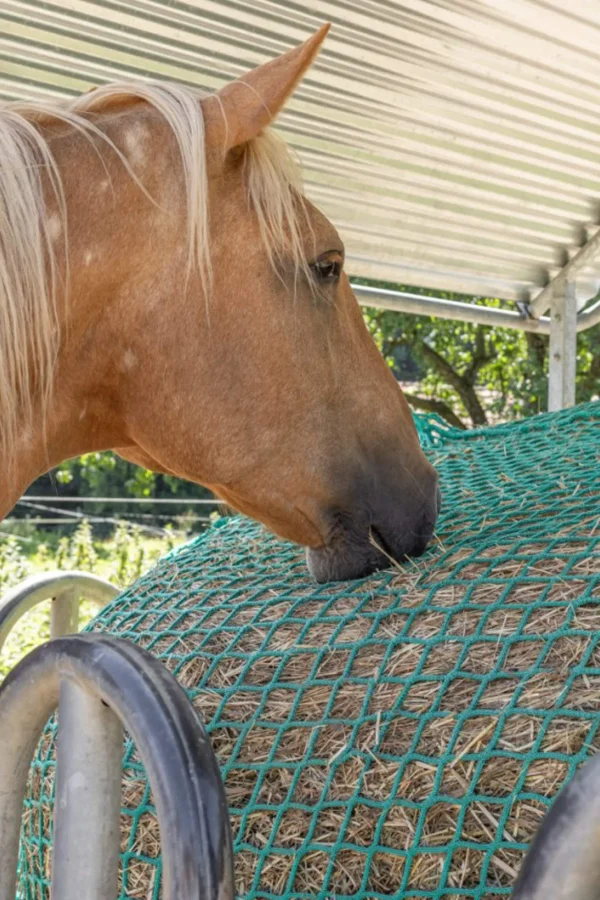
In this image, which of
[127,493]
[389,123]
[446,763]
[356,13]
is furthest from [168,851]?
[127,493]

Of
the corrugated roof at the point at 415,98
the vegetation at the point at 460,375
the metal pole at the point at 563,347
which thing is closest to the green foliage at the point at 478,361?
the vegetation at the point at 460,375

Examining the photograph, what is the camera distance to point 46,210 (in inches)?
70.9

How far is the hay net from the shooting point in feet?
4.33

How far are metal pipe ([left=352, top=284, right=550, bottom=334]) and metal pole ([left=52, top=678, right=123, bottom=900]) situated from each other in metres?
3.05

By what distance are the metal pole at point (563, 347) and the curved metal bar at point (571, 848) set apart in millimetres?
3943

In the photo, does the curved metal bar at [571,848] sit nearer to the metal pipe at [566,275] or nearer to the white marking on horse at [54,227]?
the white marking on horse at [54,227]

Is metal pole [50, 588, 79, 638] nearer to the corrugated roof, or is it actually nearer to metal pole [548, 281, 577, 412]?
the corrugated roof

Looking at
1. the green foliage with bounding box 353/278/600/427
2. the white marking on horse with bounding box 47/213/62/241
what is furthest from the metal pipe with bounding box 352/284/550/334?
the green foliage with bounding box 353/278/600/427

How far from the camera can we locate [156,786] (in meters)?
0.88

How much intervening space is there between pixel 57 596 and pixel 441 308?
2573 mm

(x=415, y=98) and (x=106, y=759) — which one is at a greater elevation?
(x=415, y=98)

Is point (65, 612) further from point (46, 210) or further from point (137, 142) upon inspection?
point (137, 142)

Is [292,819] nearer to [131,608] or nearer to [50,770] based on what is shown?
[50,770]

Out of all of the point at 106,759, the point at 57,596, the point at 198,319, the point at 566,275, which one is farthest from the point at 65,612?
the point at 566,275
